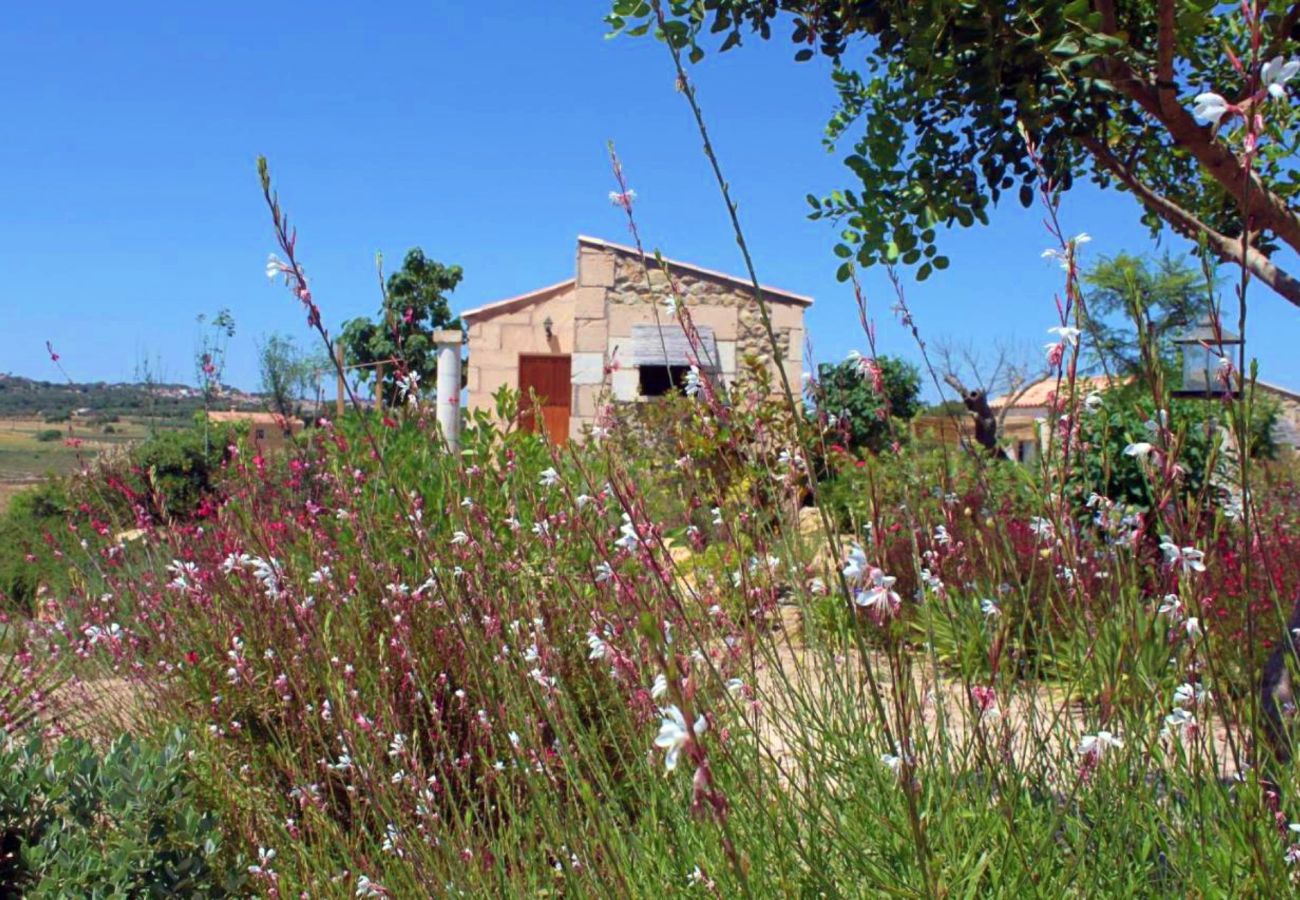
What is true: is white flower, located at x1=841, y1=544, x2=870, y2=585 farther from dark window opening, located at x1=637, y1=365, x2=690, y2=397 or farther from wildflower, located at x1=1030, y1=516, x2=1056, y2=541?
dark window opening, located at x1=637, y1=365, x2=690, y2=397

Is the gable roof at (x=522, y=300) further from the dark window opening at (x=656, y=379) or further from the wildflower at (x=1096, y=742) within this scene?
the wildflower at (x=1096, y=742)

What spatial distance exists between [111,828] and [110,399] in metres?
33.0

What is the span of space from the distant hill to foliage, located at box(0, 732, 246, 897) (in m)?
3.95

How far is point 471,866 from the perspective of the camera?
2441 millimetres

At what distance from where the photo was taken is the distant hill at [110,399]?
14.7 m

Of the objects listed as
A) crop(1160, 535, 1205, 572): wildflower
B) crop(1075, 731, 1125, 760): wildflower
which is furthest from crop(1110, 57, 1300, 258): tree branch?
crop(1075, 731, 1125, 760): wildflower

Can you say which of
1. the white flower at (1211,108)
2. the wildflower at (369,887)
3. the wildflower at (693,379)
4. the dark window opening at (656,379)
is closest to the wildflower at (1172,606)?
the white flower at (1211,108)

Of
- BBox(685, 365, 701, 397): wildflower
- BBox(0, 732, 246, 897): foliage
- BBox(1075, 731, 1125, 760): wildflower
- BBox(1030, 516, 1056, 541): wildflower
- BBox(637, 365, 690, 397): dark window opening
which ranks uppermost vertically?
BBox(637, 365, 690, 397): dark window opening

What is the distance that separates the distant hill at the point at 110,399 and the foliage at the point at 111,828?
3.95 metres

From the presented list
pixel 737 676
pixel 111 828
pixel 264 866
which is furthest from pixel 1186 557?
pixel 111 828

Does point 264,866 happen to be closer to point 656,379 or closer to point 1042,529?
point 1042,529

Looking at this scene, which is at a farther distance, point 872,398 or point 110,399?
point 110,399

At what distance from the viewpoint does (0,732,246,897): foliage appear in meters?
2.68

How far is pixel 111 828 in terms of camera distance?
2992 millimetres
